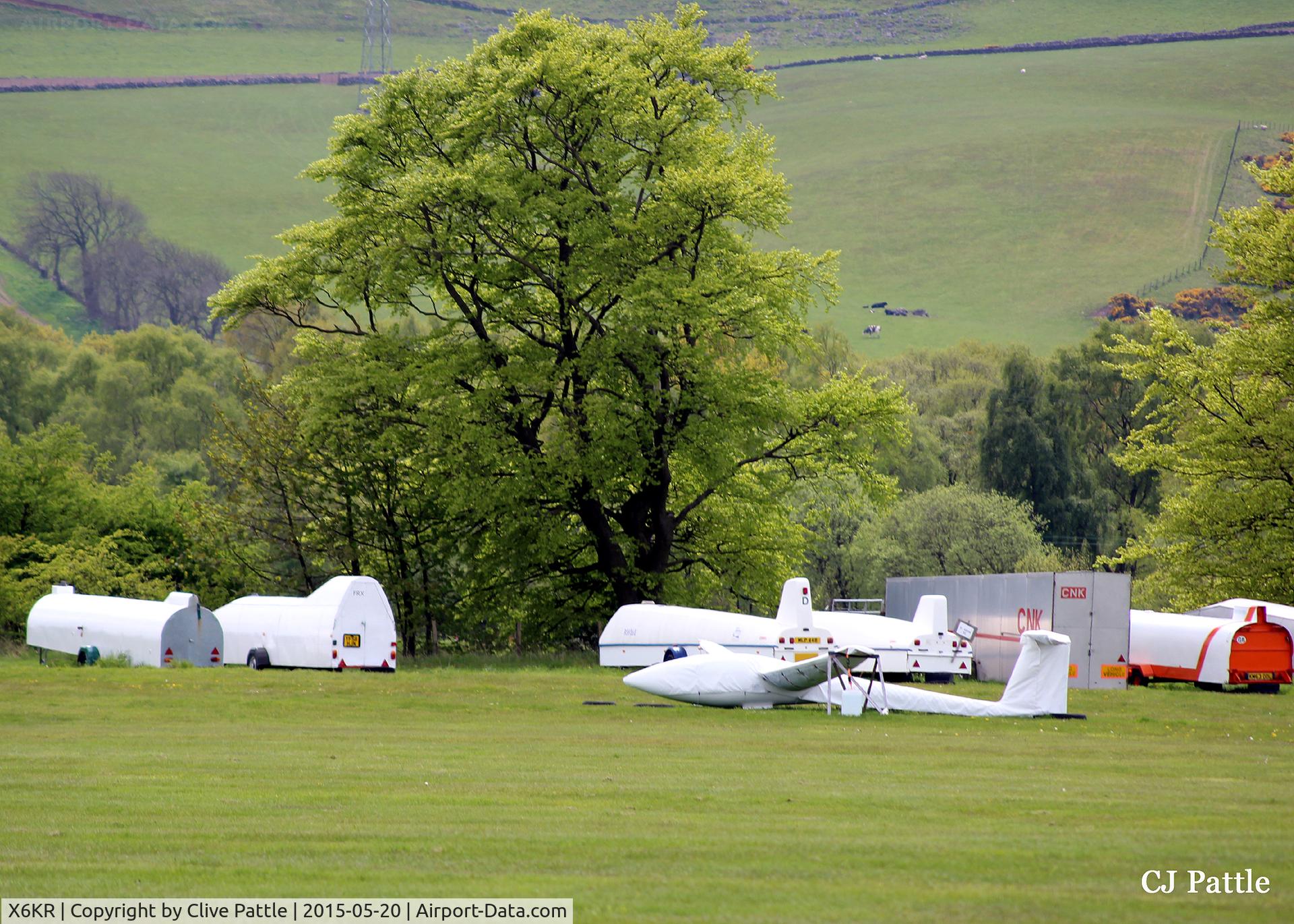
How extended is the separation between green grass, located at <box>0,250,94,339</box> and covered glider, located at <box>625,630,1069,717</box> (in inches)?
5556

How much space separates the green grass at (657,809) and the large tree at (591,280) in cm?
1719

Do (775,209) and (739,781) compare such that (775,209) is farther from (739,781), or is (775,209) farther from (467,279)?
Answer: (739,781)

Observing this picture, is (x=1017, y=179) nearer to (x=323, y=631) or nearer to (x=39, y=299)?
(x=39, y=299)

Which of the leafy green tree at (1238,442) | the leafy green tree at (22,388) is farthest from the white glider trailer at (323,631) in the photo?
the leafy green tree at (22,388)

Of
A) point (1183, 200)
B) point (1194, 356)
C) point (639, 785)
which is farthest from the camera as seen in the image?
point (1183, 200)

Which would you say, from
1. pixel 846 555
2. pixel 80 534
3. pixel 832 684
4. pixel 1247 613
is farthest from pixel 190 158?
pixel 832 684

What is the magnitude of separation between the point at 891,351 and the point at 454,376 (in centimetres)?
9022

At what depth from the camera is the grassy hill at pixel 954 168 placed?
477 feet

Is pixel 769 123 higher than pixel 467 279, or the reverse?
pixel 769 123

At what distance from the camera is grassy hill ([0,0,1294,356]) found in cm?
→ 14550

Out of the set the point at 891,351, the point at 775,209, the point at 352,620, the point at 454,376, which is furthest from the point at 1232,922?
the point at 891,351

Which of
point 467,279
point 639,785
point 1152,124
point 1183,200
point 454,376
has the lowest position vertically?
point 639,785

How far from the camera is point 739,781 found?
14336 millimetres

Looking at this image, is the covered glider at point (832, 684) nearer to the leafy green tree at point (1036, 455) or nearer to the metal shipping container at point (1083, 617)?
the metal shipping container at point (1083, 617)
